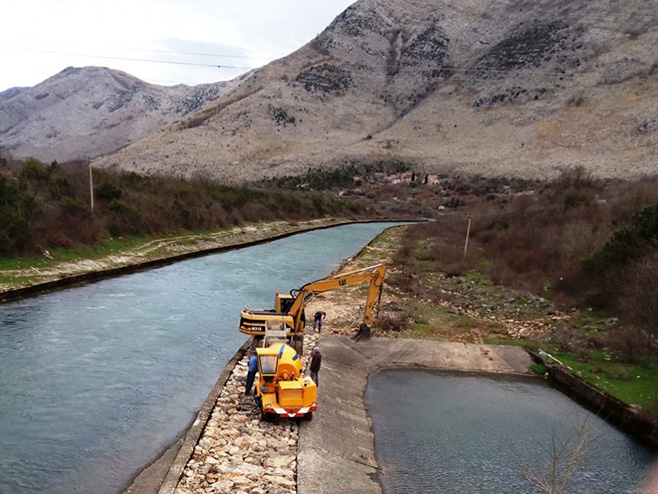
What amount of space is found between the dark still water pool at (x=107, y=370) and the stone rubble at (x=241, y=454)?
1.56 meters

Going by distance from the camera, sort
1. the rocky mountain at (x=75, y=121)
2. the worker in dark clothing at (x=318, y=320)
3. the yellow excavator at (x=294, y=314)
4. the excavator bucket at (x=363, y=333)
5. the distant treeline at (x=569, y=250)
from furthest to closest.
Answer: the rocky mountain at (x=75, y=121)
the distant treeline at (x=569, y=250)
the worker in dark clothing at (x=318, y=320)
the excavator bucket at (x=363, y=333)
the yellow excavator at (x=294, y=314)

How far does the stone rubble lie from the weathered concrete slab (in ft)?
1.17

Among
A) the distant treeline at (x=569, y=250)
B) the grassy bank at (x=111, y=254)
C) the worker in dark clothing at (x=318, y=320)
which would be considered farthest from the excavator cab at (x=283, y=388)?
the grassy bank at (x=111, y=254)

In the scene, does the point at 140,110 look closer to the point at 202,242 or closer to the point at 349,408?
the point at 202,242

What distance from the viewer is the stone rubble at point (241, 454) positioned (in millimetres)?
9695

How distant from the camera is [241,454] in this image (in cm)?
1077

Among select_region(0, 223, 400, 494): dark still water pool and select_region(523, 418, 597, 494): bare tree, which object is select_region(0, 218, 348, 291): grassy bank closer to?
select_region(0, 223, 400, 494): dark still water pool

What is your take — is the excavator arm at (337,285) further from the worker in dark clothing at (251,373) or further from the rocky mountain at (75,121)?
the rocky mountain at (75,121)

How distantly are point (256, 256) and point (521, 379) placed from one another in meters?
28.0

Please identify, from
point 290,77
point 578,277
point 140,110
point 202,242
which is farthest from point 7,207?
point 140,110

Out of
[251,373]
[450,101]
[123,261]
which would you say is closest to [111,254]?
[123,261]

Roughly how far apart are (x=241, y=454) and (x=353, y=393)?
554cm

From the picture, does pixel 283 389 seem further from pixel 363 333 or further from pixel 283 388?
pixel 363 333

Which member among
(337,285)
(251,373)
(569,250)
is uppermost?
(569,250)
